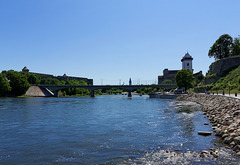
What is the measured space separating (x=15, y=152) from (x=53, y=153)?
2251mm

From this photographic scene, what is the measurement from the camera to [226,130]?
1457 centimetres

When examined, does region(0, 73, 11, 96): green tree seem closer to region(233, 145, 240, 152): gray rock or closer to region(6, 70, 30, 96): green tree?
region(6, 70, 30, 96): green tree

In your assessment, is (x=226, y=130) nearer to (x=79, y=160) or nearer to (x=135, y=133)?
(x=135, y=133)

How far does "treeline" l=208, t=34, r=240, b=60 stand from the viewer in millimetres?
94312

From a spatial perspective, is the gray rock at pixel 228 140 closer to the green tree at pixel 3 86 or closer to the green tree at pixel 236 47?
A: the green tree at pixel 236 47

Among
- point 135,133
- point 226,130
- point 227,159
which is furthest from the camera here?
point 135,133

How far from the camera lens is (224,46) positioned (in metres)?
96.4

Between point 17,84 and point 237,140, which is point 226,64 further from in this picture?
point 17,84

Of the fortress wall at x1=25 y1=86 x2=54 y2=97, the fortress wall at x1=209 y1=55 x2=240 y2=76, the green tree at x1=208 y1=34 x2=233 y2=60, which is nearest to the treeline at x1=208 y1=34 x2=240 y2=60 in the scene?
the green tree at x1=208 y1=34 x2=233 y2=60

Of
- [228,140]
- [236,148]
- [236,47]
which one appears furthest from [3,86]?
[236,47]

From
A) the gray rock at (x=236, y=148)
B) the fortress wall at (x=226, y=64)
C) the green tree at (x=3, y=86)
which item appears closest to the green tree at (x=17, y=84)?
the green tree at (x=3, y=86)

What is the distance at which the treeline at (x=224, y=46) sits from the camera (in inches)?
3713

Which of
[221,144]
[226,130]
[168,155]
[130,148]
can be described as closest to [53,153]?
[130,148]

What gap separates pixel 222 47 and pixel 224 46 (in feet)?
3.00
